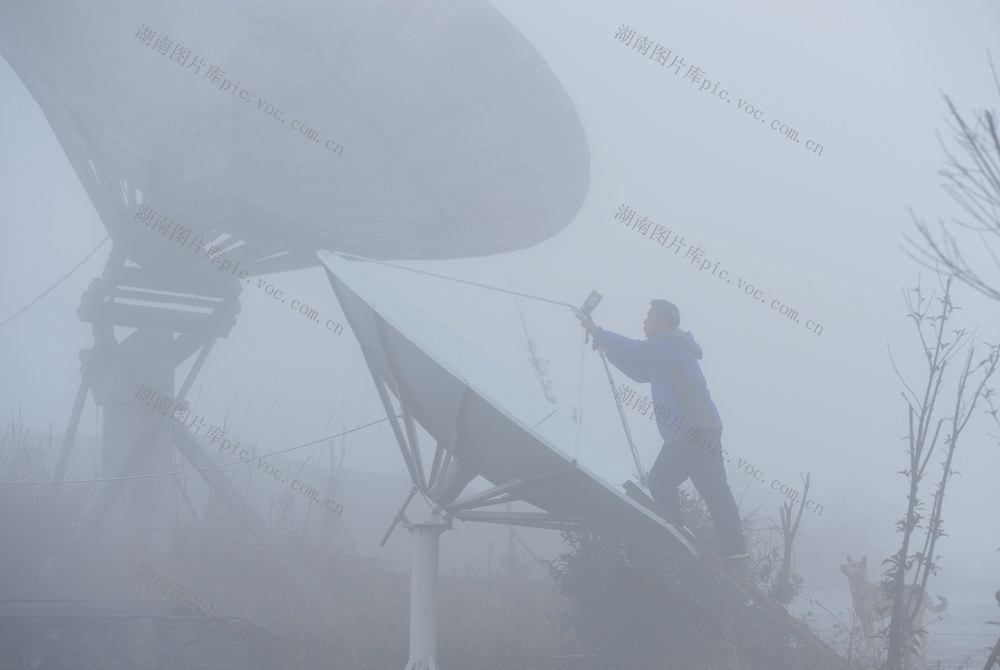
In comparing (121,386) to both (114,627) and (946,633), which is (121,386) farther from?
(946,633)

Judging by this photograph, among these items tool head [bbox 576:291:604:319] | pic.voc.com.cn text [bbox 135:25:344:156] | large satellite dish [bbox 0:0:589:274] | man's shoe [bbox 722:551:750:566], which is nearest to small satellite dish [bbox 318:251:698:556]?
man's shoe [bbox 722:551:750:566]

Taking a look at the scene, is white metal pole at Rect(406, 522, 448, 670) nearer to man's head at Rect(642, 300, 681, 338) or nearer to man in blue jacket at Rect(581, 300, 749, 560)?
man in blue jacket at Rect(581, 300, 749, 560)

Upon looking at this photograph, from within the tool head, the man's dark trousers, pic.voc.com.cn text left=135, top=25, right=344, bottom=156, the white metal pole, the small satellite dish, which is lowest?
the white metal pole

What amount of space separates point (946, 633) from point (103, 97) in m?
9.98

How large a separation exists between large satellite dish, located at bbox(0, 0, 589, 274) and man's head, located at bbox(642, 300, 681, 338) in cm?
342

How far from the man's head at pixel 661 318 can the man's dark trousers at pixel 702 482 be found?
0.97 metres

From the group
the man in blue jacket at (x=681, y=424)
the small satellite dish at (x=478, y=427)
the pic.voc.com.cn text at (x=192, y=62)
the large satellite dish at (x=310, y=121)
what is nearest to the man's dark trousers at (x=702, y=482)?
the man in blue jacket at (x=681, y=424)

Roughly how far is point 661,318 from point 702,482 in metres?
1.37

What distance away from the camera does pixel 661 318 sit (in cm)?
657

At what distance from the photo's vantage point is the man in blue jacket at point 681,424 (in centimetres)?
571

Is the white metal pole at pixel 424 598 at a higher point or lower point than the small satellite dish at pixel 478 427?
lower

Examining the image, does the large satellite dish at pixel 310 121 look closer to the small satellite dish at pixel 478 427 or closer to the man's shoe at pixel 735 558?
the small satellite dish at pixel 478 427

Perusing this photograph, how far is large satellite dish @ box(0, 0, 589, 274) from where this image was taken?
8.17 metres

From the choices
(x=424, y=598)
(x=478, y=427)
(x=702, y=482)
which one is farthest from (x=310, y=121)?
(x=702, y=482)
